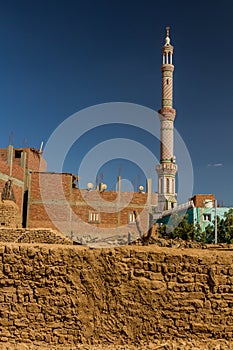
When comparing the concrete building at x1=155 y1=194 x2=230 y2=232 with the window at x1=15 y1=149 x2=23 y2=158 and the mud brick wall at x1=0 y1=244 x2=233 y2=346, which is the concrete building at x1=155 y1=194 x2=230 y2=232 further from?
the mud brick wall at x1=0 y1=244 x2=233 y2=346

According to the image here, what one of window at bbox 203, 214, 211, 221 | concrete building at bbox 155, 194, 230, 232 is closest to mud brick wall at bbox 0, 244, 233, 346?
concrete building at bbox 155, 194, 230, 232

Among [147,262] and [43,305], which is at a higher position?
[147,262]

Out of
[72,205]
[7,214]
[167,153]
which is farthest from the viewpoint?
[167,153]

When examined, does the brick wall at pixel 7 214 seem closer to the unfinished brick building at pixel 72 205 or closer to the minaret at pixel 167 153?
the unfinished brick building at pixel 72 205

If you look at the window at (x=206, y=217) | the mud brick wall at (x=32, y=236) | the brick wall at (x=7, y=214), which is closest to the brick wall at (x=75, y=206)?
the window at (x=206, y=217)

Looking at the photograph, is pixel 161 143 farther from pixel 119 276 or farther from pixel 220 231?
pixel 119 276

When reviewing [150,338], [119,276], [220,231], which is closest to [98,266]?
[119,276]

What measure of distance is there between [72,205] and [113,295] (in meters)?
22.0

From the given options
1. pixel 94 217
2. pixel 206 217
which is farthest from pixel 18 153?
pixel 206 217

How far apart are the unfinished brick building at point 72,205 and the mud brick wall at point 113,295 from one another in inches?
832

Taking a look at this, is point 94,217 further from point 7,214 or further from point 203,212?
point 7,214

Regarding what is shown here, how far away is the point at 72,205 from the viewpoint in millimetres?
27250

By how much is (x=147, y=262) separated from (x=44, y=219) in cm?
2280

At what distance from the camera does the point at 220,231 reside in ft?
79.6
